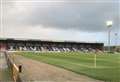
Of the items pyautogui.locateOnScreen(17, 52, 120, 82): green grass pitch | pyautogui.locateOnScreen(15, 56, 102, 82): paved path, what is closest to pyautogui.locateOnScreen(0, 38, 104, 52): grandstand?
pyautogui.locateOnScreen(17, 52, 120, 82): green grass pitch

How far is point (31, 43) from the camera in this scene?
546ft

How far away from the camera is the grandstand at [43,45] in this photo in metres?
158

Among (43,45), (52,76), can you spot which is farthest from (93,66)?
(43,45)

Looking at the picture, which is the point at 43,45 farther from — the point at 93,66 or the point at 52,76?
the point at 52,76

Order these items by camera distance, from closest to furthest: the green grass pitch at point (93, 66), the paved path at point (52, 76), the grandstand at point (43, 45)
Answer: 1. the paved path at point (52, 76)
2. the green grass pitch at point (93, 66)
3. the grandstand at point (43, 45)

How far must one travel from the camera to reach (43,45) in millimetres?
170375

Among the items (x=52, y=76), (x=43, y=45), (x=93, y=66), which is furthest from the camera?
(x=43, y=45)

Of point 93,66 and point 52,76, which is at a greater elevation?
point 52,76

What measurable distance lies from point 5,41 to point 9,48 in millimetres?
5810

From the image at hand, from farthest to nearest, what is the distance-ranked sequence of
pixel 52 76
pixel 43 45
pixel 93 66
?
pixel 43 45 → pixel 93 66 → pixel 52 76

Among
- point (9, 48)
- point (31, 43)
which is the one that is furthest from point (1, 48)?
point (31, 43)

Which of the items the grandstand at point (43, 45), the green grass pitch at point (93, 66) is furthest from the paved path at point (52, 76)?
the grandstand at point (43, 45)

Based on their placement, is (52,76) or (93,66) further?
(93,66)

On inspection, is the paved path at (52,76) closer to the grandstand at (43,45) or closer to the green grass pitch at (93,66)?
the green grass pitch at (93,66)
